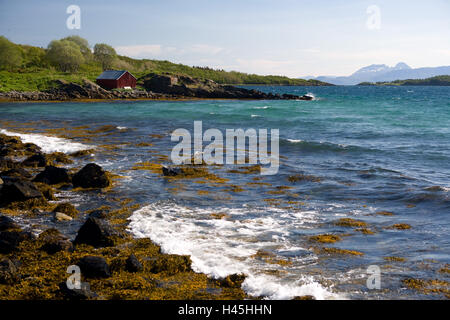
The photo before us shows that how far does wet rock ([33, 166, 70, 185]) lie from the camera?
16725mm

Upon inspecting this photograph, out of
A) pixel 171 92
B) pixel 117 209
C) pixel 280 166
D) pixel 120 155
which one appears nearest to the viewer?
pixel 117 209

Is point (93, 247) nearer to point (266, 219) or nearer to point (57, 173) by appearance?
point (266, 219)

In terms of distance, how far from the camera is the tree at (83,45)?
13826cm

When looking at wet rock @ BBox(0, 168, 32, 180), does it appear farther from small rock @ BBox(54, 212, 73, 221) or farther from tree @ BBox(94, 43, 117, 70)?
tree @ BBox(94, 43, 117, 70)

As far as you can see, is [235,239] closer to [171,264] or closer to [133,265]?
[171,264]

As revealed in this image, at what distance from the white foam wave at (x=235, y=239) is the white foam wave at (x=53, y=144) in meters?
14.2

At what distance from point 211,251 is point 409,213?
7997 mm

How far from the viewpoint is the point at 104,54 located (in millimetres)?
137125

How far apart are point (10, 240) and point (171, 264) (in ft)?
14.4

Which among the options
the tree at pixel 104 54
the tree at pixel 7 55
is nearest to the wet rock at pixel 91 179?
the tree at pixel 7 55

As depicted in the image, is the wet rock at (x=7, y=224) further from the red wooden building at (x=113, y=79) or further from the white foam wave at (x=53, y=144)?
the red wooden building at (x=113, y=79)

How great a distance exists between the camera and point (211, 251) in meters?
10.2

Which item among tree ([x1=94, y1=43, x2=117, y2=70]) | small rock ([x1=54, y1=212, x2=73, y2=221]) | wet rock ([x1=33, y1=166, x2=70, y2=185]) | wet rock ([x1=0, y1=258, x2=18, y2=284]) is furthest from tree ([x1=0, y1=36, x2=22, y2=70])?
wet rock ([x1=0, y1=258, x2=18, y2=284])

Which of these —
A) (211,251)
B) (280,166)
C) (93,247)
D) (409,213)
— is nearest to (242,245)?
(211,251)
